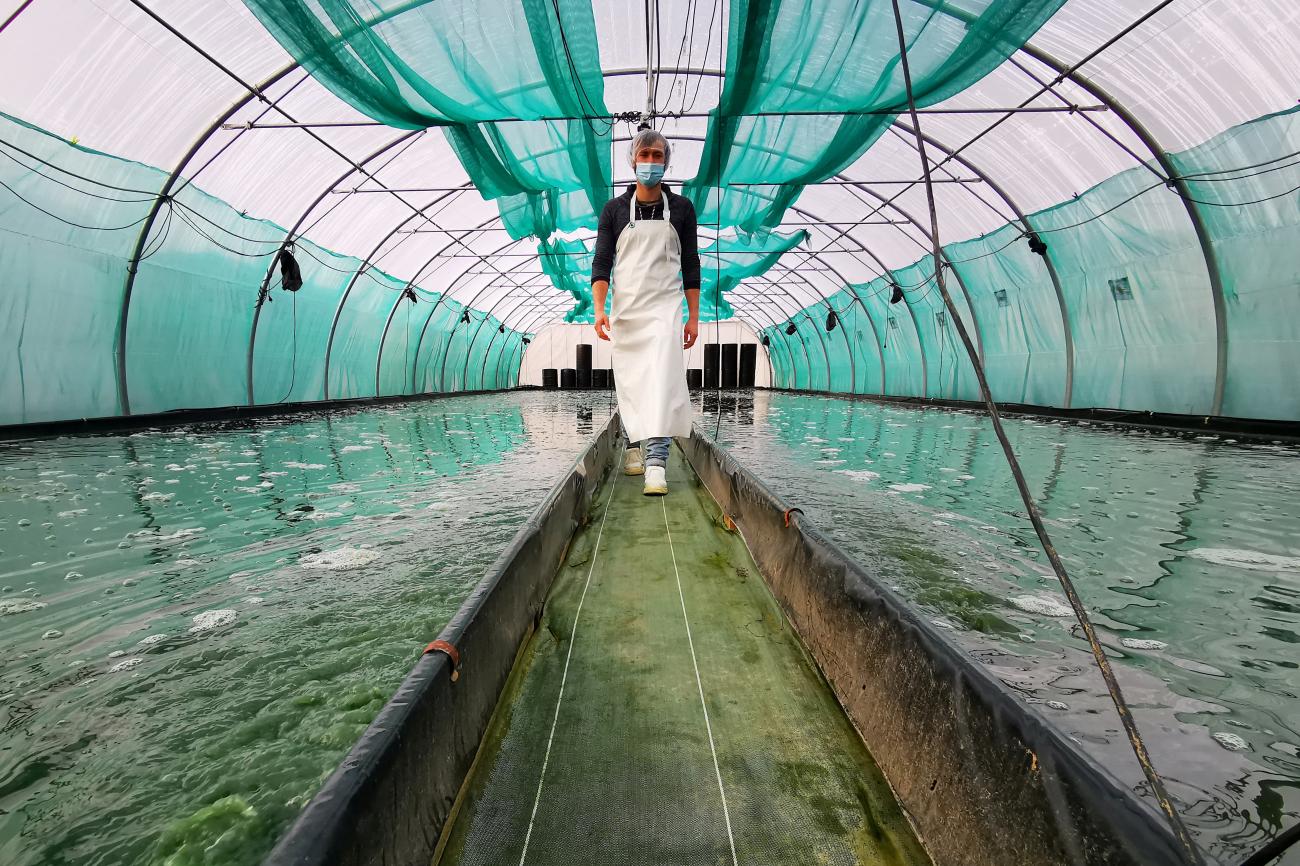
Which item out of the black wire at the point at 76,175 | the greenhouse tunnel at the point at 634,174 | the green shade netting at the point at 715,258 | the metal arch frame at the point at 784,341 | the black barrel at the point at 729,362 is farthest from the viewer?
the black barrel at the point at 729,362

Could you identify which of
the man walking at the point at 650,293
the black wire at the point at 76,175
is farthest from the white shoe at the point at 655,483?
the black wire at the point at 76,175

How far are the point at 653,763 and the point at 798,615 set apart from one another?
0.80 m

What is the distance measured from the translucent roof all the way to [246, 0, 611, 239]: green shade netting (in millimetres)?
136

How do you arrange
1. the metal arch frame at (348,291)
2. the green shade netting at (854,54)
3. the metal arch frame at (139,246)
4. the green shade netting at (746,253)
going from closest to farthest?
the green shade netting at (854,54) → the metal arch frame at (139,246) → the green shade netting at (746,253) → the metal arch frame at (348,291)

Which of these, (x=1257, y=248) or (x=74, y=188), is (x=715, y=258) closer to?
(x=1257, y=248)

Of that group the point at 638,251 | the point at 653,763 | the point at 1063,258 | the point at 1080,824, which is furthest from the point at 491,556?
the point at 1063,258

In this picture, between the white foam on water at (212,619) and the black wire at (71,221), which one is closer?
the white foam on water at (212,619)

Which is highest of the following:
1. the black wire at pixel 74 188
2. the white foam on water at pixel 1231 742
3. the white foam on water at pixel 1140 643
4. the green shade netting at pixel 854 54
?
the green shade netting at pixel 854 54

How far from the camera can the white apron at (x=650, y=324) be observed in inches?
126

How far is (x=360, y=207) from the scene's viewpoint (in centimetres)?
1156

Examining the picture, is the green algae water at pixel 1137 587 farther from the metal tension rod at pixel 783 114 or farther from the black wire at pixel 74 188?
the black wire at pixel 74 188

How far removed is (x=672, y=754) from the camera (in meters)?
1.23

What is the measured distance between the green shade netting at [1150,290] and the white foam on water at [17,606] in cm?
1063

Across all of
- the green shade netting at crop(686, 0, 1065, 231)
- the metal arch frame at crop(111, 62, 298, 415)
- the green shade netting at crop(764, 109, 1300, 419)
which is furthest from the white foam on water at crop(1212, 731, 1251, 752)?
the metal arch frame at crop(111, 62, 298, 415)
